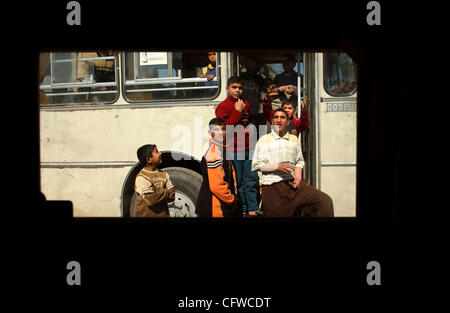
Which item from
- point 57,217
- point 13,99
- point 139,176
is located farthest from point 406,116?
point 139,176

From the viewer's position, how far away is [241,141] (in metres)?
5.31

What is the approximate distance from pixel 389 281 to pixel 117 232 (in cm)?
183

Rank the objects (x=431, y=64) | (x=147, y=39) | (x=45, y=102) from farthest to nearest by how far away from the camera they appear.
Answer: (x=45, y=102), (x=147, y=39), (x=431, y=64)

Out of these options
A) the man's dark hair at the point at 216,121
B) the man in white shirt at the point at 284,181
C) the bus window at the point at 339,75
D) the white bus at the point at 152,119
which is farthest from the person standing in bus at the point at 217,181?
the bus window at the point at 339,75

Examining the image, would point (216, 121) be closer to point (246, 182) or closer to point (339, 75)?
point (246, 182)

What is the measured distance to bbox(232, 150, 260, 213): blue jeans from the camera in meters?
5.18

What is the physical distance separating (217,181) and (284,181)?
798 mm

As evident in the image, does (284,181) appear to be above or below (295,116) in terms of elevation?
below

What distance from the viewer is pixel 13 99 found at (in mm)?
2852

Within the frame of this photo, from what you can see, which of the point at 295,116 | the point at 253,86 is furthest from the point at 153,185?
the point at 295,116

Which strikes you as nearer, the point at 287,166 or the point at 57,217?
the point at 57,217

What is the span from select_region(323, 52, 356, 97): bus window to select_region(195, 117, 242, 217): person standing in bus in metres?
1.33
